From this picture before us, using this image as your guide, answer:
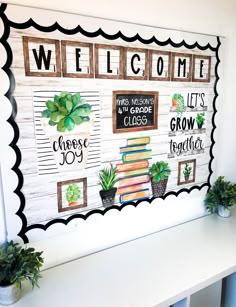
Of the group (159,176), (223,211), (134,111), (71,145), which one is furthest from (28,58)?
(223,211)

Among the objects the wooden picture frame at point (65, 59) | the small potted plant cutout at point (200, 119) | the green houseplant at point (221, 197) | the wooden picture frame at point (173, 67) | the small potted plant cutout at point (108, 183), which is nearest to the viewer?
the wooden picture frame at point (65, 59)

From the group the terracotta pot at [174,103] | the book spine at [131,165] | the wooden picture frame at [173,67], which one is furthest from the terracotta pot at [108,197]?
the wooden picture frame at [173,67]

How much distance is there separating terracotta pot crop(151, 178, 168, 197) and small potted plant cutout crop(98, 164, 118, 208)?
26 cm

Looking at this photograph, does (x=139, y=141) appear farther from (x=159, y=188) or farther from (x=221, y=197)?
(x=221, y=197)

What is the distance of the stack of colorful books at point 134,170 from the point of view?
4.68ft

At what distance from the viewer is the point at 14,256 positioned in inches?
42.3

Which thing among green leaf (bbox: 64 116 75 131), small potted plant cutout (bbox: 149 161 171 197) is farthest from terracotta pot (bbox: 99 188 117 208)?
green leaf (bbox: 64 116 75 131)

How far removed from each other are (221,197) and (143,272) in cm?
78

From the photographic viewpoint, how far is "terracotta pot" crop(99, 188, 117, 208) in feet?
4.56

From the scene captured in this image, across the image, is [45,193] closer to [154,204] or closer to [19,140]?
[19,140]

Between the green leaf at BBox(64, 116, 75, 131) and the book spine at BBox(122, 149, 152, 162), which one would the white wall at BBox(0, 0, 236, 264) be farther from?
the green leaf at BBox(64, 116, 75, 131)

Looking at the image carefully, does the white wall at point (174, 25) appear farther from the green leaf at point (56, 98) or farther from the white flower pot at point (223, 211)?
the green leaf at point (56, 98)

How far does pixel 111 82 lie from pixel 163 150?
50 cm

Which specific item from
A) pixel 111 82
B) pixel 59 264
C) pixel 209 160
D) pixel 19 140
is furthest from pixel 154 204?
pixel 19 140
